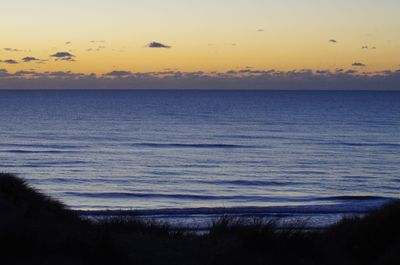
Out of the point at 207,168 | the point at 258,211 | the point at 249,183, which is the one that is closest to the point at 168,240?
the point at 258,211

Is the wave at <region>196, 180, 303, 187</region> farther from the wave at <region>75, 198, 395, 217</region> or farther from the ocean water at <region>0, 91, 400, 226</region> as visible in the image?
the wave at <region>75, 198, 395, 217</region>

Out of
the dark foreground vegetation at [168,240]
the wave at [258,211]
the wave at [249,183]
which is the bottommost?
the wave at [258,211]

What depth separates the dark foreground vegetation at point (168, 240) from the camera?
11.0 m

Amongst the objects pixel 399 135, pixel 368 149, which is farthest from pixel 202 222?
pixel 399 135

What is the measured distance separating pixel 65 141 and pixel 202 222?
42.9 meters

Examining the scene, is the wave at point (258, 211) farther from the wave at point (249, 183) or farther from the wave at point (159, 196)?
the wave at point (249, 183)

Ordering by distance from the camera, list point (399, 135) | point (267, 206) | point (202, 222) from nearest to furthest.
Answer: point (202, 222) < point (267, 206) < point (399, 135)

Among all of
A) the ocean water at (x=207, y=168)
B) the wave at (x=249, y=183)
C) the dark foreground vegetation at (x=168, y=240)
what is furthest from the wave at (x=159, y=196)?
the dark foreground vegetation at (x=168, y=240)

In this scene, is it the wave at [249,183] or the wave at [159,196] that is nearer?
the wave at [159,196]

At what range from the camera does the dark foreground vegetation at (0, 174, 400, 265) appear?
1103cm

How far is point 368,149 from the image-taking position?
59500 mm

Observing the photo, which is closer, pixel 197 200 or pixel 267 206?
pixel 267 206

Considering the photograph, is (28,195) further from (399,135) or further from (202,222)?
(399,135)

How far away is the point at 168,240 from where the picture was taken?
1253cm
